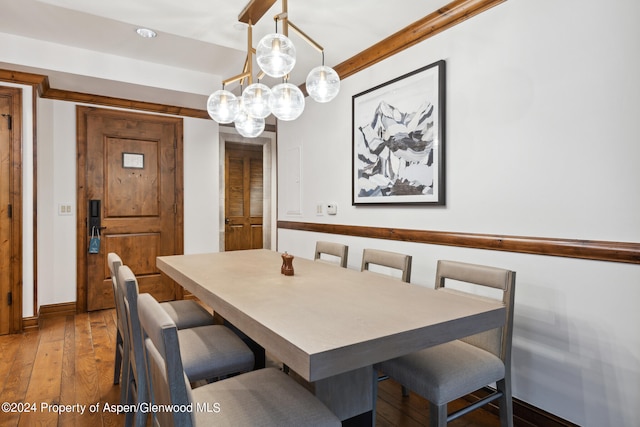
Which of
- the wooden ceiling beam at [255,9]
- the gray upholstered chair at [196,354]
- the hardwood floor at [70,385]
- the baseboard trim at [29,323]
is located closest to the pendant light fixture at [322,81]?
the wooden ceiling beam at [255,9]

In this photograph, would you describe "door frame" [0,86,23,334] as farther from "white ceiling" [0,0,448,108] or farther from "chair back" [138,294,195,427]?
"chair back" [138,294,195,427]

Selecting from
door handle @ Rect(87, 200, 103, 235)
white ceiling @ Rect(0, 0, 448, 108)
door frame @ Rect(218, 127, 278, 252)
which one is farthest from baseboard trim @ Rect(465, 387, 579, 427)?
door frame @ Rect(218, 127, 278, 252)

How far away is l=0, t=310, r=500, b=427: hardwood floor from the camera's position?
1898 millimetres

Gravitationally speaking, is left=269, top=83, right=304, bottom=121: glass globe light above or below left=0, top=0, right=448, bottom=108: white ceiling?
below

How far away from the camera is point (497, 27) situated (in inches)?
77.9

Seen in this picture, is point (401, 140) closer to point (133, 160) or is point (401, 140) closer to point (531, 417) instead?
point (531, 417)

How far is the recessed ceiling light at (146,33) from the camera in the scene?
2.66m

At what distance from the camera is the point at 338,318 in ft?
3.81

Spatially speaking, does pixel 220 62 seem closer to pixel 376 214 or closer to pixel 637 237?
pixel 376 214

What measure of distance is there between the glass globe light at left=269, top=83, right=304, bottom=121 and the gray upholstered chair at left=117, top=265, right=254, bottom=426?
3.41 ft

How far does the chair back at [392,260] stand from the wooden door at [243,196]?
3.57 m

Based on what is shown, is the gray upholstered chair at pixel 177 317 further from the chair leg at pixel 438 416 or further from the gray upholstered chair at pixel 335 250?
the chair leg at pixel 438 416

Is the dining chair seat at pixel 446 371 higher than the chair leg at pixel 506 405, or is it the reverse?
the dining chair seat at pixel 446 371

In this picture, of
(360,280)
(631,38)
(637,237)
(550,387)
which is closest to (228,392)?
(360,280)
